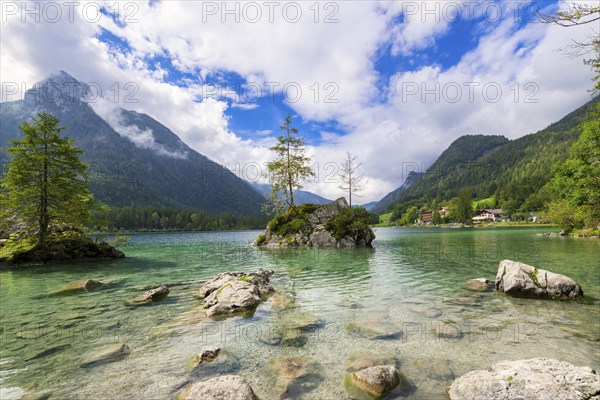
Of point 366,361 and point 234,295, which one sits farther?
point 234,295

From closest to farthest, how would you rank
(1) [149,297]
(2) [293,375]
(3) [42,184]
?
(2) [293,375] < (1) [149,297] < (3) [42,184]

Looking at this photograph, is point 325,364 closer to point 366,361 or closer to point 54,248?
point 366,361

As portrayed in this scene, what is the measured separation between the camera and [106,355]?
26.7 ft

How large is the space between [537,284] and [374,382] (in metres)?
13.3

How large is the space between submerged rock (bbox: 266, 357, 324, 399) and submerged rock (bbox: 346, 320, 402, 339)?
2.77m

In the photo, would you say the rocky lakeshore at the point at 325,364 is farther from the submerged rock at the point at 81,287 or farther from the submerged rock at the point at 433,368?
the submerged rock at the point at 81,287

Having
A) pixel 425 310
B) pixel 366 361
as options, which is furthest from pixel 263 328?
→ pixel 425 310

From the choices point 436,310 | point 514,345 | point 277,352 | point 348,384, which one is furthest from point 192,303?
point 514,345

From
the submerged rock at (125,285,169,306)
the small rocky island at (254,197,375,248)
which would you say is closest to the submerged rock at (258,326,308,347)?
the submerged rock at (125,285,169,306)

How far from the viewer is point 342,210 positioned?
49500mm

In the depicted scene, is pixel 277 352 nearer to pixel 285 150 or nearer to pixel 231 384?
pixel 231 384

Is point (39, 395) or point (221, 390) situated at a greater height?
point (221, 390)

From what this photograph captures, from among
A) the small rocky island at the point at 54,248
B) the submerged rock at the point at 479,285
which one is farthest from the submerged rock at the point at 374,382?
the small rocky island at the point at 54,248

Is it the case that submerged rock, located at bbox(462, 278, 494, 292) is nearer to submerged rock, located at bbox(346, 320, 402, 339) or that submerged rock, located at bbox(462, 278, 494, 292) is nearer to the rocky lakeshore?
the rocky lakeshore
